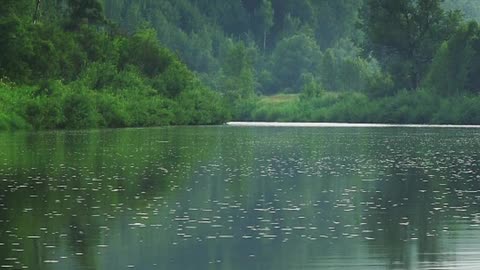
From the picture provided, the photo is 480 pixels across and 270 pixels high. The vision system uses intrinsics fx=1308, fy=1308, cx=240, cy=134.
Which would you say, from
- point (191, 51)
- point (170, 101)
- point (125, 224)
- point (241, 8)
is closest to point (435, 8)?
point (170, 101)

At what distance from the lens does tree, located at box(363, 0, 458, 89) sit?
123188 mm

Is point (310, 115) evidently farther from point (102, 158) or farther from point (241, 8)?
point (102, 158)

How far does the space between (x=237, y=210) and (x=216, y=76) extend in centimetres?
13713

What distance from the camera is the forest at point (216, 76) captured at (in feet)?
285

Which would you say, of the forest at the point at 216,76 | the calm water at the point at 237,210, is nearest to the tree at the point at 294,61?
the forest at the point at 216,76

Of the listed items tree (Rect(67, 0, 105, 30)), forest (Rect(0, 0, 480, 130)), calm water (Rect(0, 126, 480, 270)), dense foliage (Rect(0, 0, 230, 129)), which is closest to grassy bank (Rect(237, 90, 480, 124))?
forest (Rect(0, 0, 480, 130))

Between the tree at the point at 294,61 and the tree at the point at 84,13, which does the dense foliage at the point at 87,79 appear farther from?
the tree at the point at 294,61

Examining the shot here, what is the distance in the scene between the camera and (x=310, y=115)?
13162cm

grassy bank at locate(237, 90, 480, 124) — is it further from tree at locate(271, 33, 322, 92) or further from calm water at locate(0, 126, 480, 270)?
calm water at locate(0, 126, 480, 270)

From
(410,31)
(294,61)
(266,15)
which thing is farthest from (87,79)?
(266,15)

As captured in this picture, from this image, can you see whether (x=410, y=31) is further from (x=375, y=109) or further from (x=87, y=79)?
(x=87, y=79)

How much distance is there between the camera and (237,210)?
94.2ft

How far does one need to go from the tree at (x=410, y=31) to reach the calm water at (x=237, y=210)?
71.0 m

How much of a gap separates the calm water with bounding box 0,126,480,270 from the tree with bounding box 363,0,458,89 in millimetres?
70970
